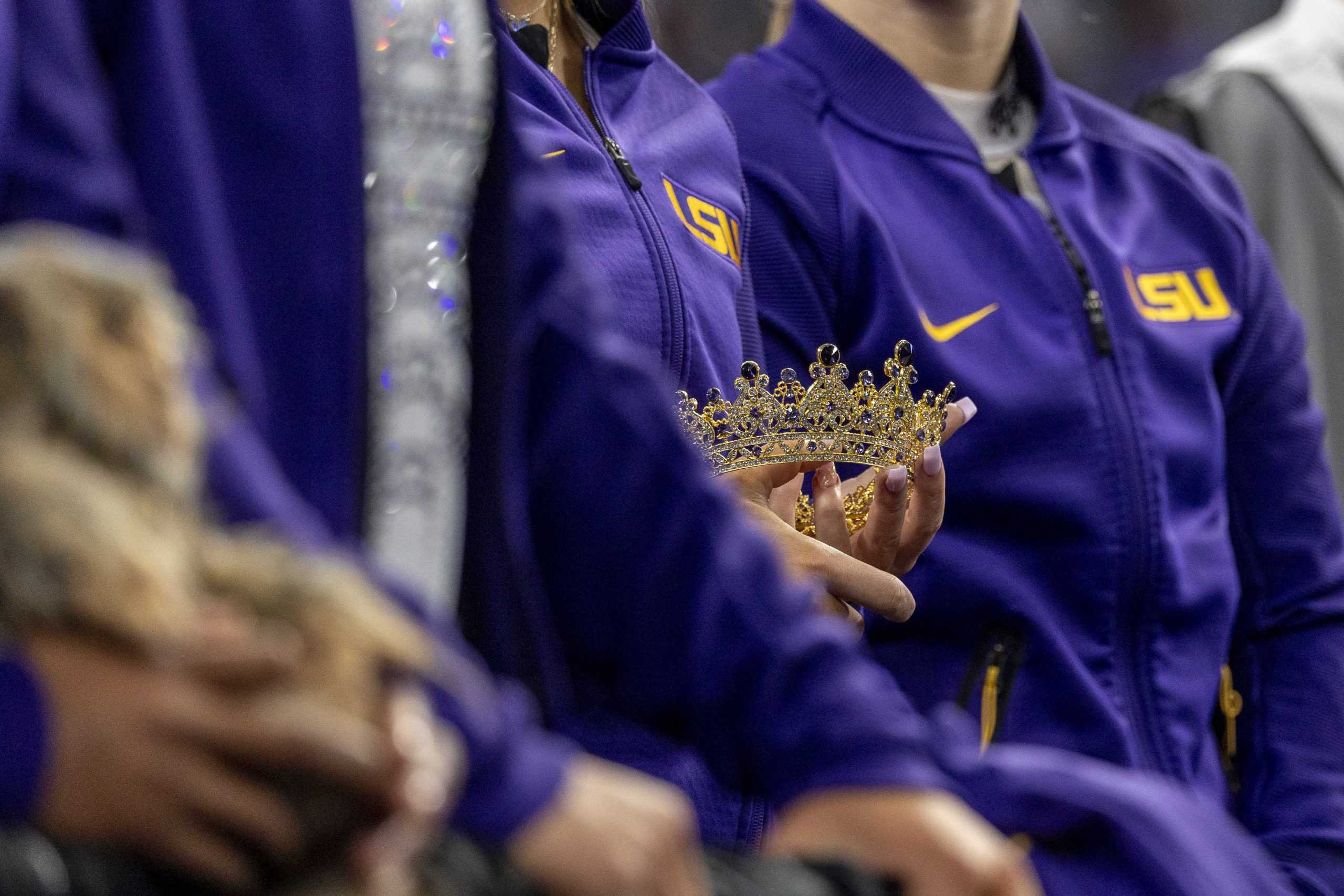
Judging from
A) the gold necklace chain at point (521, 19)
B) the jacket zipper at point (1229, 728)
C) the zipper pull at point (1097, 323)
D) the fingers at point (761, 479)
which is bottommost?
the jacket zipper at point (1229, 728)

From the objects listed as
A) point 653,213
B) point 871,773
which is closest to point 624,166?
point 653,213

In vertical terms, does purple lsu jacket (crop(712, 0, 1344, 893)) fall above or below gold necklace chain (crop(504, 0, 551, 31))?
below

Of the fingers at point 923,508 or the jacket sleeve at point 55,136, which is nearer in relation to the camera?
the jacket sleeve at point 55,136

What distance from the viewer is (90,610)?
15.1 inches

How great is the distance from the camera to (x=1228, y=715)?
131cm

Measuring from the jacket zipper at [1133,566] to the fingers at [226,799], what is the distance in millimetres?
923

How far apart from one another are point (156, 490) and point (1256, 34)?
6.46 feet

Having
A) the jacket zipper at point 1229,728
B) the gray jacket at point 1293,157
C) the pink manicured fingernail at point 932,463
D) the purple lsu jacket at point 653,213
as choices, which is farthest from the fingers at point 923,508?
the gray jacket at point 1293,157

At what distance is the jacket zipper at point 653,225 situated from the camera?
0.95 m

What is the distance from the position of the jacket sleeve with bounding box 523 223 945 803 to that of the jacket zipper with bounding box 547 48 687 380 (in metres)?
0.30

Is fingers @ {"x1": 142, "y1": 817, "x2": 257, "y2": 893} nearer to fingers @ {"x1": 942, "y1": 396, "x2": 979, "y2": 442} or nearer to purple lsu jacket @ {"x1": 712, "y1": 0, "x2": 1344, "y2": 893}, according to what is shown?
fingers @ {"x1": 942, "y1": 396, "x2": 979, "y2": 442}

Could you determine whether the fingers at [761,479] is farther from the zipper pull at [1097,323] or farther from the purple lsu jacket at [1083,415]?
the zipper pull at [1097,323]

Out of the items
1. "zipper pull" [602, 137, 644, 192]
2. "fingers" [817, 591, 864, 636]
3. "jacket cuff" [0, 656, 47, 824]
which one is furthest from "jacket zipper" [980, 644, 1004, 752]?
"jacket cuff" [0, 656, 47, 824]

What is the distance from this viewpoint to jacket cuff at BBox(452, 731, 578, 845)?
434mm
